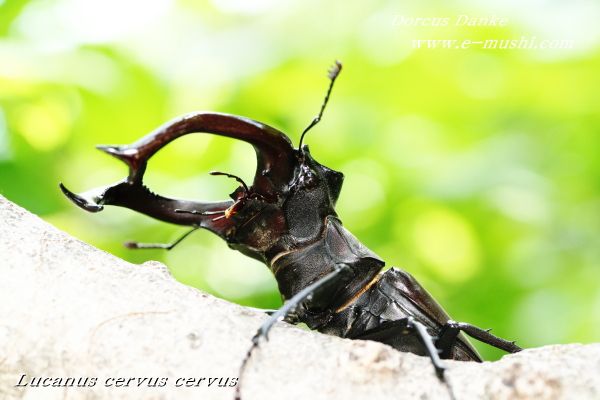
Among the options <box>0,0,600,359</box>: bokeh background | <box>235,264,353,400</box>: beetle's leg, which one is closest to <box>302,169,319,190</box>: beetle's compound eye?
<box>235,264,353,400</box>: beetle's leg

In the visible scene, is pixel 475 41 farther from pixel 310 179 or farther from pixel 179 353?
pixel 179 353

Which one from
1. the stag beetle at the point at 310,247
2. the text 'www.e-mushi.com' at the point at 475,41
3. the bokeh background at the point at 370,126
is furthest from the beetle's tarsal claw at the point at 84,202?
the text 'www.e-mushi.com' at the point at 475,41

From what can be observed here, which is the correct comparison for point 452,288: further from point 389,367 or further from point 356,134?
point 389,367

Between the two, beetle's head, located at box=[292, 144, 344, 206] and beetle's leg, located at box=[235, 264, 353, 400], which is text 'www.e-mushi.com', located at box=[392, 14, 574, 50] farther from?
beetle's leg, located at box=[235, 264, 353, 400]

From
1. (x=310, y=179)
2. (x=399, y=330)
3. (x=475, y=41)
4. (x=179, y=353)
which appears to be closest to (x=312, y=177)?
(x=310, y=179)

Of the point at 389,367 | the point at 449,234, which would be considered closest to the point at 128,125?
the point at 449,234

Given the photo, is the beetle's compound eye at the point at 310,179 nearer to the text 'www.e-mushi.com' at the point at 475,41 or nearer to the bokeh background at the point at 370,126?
the bokeh background at the point at 370,126
